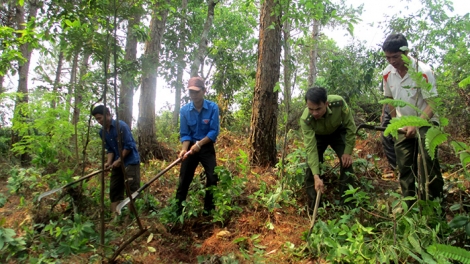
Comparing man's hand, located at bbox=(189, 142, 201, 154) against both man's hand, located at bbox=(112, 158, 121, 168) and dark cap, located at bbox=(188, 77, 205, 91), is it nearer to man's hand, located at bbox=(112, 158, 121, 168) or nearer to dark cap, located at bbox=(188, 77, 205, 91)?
dark cap, located at bbox=(188, 77, 205, 91)

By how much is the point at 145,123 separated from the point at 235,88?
291cm

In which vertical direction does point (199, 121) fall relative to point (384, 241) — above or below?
above

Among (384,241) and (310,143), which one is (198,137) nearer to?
(310,143)

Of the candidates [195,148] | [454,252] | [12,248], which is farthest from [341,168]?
[12,248]

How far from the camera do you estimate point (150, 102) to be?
7.50 meters

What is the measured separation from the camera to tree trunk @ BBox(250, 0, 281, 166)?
4.92m

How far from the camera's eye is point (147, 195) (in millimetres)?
4336

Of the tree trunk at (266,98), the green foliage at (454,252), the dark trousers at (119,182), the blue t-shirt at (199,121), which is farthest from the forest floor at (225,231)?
the green foliage at (454,252)

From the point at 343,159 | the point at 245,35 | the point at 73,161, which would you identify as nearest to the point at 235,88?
the point at 73,161

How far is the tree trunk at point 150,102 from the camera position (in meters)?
7.10

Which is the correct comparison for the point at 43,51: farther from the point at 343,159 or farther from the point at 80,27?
the point at 343,159

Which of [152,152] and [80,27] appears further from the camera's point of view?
[152,152]

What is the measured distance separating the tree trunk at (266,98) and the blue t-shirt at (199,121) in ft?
4.28

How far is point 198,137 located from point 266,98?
1615 millimetres
